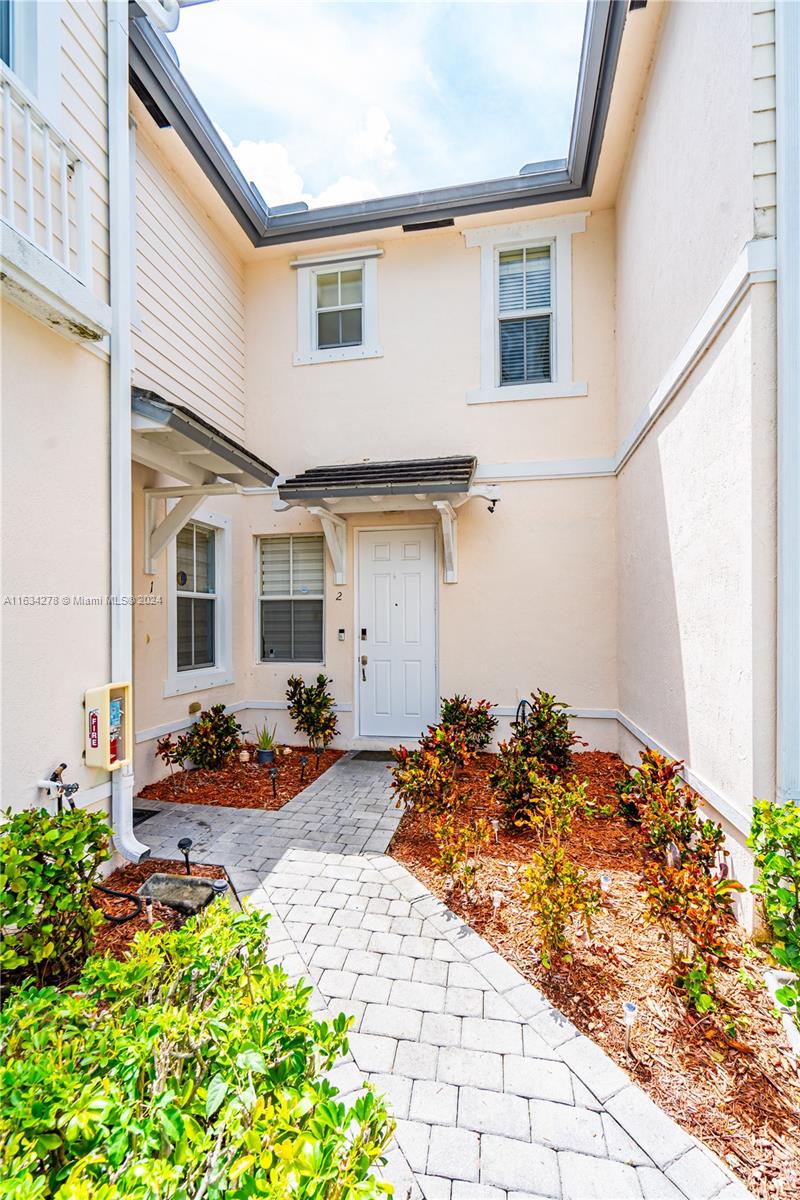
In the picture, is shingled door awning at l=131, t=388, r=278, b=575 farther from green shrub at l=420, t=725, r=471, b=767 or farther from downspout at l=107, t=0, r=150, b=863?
green shrub at l=420, t=725, r=471, b=767

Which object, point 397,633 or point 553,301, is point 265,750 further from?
point 553,301

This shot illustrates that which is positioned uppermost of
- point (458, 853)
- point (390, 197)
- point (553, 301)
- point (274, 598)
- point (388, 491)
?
point (390, 197)

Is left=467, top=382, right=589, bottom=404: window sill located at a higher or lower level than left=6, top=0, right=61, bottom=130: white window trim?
lower

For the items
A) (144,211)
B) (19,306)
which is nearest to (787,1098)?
(19,306)

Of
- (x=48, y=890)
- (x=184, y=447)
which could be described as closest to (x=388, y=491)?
(x=184, y=447)

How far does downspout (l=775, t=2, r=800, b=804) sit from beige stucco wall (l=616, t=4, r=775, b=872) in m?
0.07

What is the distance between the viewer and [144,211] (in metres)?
4.92

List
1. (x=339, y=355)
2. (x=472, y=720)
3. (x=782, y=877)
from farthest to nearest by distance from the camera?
(x=339, y=355) < (x=472, y=720) < (x=782, y=877)

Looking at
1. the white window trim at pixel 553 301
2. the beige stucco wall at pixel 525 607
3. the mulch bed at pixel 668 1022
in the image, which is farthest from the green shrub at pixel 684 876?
the white window trim at pixel 553 301

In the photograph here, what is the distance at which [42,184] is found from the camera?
10.2 feet

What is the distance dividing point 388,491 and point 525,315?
9.38ft

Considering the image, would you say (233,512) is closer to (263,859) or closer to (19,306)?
(19,306)

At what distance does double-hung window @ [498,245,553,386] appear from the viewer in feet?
20.4

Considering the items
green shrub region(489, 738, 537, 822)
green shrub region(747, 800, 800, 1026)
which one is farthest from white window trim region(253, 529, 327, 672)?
green shrub region(747, 800, 800, 1026)
